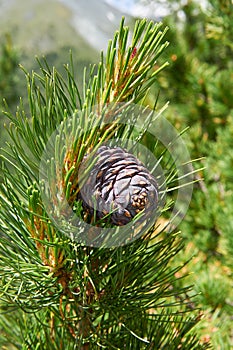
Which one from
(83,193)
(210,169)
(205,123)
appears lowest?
(83,193)

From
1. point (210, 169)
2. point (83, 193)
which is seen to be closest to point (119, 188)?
point (83, 193)

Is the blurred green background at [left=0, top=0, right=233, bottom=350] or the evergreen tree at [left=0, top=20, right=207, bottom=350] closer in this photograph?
the evergreen tree at [left=0, top=20, right=207, bottom=350]

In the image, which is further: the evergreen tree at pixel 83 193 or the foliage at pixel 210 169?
the foliage at pixel 210 169

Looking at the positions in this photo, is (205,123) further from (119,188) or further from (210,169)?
(119,188)

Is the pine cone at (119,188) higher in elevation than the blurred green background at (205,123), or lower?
lower

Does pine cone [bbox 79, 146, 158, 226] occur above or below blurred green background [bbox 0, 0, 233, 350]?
below

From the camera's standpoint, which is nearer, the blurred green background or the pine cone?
the pine cone

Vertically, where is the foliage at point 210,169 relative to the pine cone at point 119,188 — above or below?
above

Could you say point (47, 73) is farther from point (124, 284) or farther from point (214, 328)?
point (214, 328)
